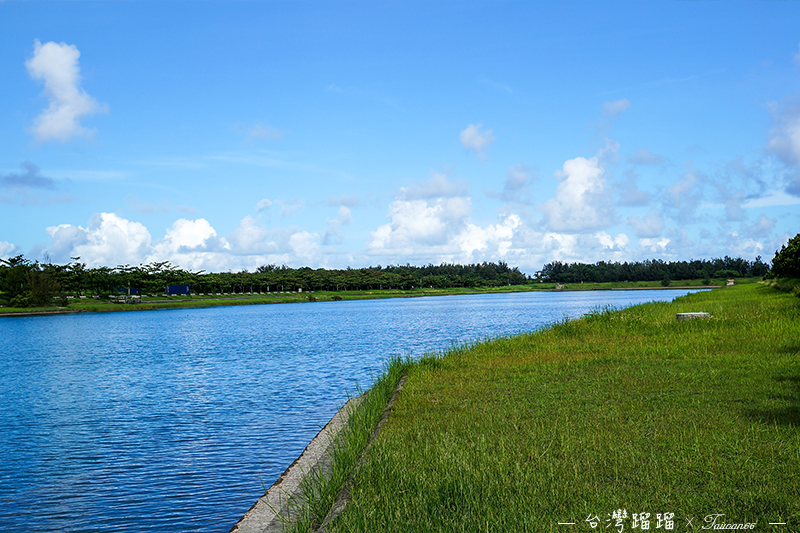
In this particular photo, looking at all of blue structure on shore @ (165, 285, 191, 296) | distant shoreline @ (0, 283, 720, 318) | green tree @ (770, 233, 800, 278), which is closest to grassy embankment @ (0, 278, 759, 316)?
distant shoreline @ (0, 283, 720, 318)

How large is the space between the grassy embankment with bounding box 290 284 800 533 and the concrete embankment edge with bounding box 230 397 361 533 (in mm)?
996

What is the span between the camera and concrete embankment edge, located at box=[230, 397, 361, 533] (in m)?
→ 7.00

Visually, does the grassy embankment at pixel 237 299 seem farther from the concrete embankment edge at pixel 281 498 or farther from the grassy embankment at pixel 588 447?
the grassy embankment at pixel 588 447

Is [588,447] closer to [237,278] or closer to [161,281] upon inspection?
[161,281]

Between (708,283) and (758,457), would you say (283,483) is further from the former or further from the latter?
(708,283)

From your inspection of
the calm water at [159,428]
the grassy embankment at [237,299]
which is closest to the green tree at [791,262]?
the calm water at [159,428]

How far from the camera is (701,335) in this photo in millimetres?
19141

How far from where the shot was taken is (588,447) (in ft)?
24.9

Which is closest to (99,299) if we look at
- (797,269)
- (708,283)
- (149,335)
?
(149,335)

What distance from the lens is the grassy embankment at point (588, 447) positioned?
18.7 ft

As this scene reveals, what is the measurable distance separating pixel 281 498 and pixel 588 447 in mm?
4013

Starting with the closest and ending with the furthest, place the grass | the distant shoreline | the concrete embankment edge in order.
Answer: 1. the grass
2. the concrete embankment edge
3. the distant shoreline

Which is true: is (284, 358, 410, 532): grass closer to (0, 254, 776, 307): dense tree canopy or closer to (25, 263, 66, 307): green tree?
(0, 254, 776, 307): dense tree canopy

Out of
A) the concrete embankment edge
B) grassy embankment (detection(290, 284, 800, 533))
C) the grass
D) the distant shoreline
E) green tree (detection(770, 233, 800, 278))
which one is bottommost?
the distant shoreline
